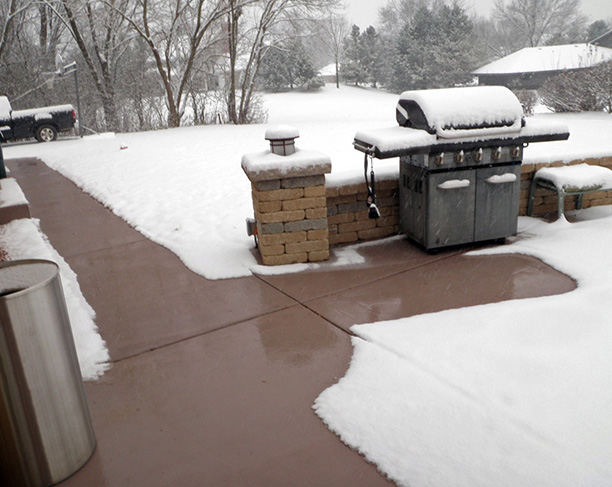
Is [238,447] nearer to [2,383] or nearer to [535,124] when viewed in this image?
[2,383]

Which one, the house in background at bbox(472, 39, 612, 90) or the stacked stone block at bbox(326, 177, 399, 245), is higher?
the house in background at bbox(472, 39, 612, 90)

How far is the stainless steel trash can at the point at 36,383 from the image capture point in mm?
1832

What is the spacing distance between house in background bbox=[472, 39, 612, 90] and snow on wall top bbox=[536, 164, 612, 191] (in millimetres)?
29567

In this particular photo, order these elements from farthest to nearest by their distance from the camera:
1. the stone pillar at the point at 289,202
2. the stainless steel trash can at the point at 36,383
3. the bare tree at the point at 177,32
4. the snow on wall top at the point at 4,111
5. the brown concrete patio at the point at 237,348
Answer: the bare tree at the point at 177,32 < the snow on wall top at the point at 4,111 < the stone pillar at the point at 289,202 < the brown concrete patio at the point at 237,348 < the stainless steel trash can at the point at 36,383

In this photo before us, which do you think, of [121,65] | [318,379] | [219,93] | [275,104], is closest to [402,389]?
[318,379]

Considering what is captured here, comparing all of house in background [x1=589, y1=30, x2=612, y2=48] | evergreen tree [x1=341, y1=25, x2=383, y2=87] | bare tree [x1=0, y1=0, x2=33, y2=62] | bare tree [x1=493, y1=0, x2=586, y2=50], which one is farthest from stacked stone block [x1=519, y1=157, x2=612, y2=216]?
bare tree [x1=493, y1=0, x2=586, y2=50]

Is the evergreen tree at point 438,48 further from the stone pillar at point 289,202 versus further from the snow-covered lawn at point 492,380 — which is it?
the stone pillar at point 289,202

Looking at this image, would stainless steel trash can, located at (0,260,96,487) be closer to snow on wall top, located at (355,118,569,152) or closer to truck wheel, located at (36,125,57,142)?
snow on wall top, located at (355,118,569,152)

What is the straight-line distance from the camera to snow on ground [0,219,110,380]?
292 centimetres

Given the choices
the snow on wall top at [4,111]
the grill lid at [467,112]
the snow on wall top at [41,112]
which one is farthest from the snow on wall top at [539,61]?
the grill lid at [467,112]

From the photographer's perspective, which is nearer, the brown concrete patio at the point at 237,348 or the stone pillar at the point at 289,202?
the brown concrete patio at the point at 237,348

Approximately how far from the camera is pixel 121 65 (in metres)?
21.5

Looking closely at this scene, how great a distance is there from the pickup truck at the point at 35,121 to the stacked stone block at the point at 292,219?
42.4ft

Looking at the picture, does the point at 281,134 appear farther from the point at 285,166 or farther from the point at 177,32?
the point at 177,32
